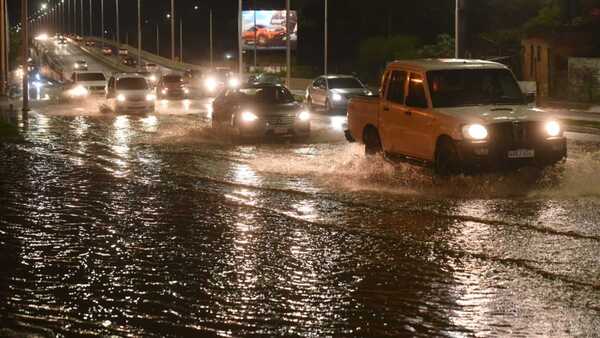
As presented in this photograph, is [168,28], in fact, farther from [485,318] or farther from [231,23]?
[485,318]

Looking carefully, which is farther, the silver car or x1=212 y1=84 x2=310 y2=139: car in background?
the silver car

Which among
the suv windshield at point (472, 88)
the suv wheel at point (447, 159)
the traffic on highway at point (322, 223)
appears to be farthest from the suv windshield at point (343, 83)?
the suv wheel at point (447, 159)

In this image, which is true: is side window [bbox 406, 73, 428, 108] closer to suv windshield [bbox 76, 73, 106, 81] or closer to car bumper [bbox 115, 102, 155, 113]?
car bumper [bbox 115, 102, 155, 113]

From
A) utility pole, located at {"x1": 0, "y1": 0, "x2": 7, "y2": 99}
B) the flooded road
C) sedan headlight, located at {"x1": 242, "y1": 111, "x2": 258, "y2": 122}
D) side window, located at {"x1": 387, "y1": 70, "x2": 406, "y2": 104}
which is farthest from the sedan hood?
utility pole, located at {"x1": 0, "y1": 0, "x2": 7, "y2": 99}

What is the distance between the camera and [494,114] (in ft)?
51.9

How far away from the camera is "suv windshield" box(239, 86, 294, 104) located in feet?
87.5

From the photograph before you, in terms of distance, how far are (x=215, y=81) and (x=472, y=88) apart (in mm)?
51915

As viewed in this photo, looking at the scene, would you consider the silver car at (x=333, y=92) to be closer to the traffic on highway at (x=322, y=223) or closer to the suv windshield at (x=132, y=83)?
the suv windshield at (x=132, y=83)

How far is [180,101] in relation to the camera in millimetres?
54969

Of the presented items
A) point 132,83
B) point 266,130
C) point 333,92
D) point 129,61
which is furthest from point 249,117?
point 129,61

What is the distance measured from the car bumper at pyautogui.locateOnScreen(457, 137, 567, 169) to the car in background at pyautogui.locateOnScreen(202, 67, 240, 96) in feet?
163

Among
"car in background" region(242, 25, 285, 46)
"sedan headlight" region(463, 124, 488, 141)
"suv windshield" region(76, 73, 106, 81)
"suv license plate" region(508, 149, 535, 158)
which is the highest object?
"car in background" region(242, 25, 285, 46)

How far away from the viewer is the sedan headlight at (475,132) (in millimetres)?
15625

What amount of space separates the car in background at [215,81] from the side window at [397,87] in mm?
47235
